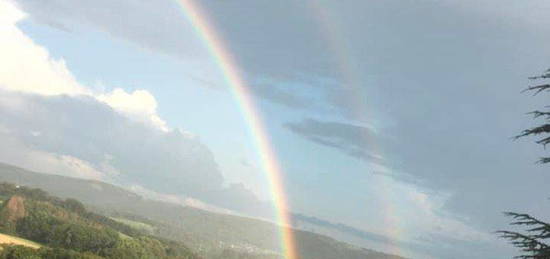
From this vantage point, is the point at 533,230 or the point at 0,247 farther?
the point at 0,247

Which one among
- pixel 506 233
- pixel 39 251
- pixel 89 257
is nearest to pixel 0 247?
pixel 39 251

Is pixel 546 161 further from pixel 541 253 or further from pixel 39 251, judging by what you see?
pixel 39 251

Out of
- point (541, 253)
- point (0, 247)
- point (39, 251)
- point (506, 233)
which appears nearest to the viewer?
point (541, 253)

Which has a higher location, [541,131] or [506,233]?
[541,131]

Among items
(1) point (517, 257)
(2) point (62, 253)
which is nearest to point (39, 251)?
(2) point (62, 253)

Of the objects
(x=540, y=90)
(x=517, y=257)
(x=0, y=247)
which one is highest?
(x=540, y=90)

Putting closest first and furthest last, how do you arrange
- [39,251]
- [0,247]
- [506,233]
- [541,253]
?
[541,253], [506,233], [0,247], [39,251]

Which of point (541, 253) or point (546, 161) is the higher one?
point (546, 161)

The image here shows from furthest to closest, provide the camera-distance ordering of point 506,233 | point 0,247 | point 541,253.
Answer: point 0,247 < point 506,233 < point 541,253

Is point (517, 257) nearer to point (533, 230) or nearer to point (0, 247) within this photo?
point (533, 230)
